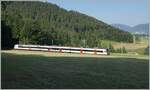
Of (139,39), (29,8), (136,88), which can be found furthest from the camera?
(29,8)

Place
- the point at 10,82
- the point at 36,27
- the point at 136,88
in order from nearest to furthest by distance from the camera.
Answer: the point at 10,82, the point at 136,88, the point at 36,27

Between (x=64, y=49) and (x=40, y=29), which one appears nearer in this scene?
(x=64, y=49)

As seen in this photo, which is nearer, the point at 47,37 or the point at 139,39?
the point at 47,37

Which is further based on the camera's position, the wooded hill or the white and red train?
the wooded hill

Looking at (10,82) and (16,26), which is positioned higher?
(16,26)

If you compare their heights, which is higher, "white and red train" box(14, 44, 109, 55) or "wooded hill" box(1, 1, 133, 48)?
"wooded hill" box(1, 1, 133, 48)

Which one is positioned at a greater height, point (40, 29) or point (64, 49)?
point (40, 29)

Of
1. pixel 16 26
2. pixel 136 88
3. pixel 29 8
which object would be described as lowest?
pixel 136 88

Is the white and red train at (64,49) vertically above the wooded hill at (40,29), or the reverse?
the wooded hill at (40,29)

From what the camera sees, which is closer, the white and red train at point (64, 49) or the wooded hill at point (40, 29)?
the white and red train at point (64, 49)

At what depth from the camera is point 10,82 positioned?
15742mm

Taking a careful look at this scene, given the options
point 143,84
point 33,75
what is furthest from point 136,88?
point 33,75

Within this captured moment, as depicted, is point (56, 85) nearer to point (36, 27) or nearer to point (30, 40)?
point (30, 40)

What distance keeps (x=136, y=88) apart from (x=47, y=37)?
8639cm
